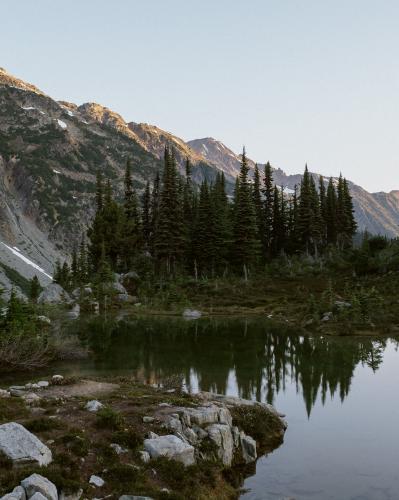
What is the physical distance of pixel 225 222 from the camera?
73.9m

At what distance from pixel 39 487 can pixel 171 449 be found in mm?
4423

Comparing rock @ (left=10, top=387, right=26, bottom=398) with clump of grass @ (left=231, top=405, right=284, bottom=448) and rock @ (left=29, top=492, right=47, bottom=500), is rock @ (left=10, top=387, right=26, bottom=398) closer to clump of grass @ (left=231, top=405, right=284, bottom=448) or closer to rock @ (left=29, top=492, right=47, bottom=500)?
clump of grass @ (left=231, top=405, right=284, bottom=448)

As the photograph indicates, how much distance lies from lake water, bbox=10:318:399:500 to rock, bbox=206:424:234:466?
1.03m

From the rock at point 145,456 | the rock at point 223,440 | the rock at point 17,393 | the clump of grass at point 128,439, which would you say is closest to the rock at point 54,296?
the rock at point 17,393

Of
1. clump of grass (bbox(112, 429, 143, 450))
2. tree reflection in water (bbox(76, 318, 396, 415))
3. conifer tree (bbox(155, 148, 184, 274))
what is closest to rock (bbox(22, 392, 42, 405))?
clump of grass (bbox(112, 429, 143, 450))

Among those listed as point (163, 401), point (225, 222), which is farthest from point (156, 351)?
point (225, 222)

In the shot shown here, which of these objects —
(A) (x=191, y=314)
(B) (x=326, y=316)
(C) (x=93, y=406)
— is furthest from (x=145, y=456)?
(A) (x=191, y=314)

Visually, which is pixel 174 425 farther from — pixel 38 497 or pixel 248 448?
pixel 38 497

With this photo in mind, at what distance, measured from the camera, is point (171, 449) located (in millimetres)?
13680

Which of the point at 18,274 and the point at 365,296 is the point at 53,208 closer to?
the point at 18,274

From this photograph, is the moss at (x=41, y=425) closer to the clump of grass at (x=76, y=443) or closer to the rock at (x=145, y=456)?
the clump of grass at (x=76, y=443)

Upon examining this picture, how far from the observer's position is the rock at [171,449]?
44.4 feet

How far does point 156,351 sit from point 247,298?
92.6ft

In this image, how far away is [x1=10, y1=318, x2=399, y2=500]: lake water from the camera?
588 inches
